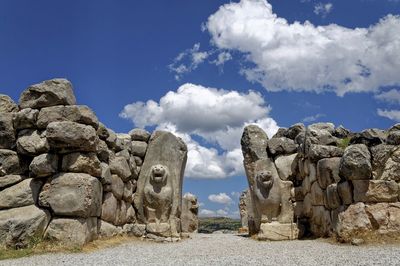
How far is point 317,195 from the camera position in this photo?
37.4ft

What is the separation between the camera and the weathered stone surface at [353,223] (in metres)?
9.28

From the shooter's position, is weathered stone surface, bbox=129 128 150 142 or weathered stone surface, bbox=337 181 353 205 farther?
weathered stone surface, bbox=129 128 150 142

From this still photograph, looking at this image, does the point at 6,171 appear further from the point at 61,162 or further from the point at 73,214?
the point at 73,214

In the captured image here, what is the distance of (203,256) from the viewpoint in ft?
26.1

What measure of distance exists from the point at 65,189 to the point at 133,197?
144 inches

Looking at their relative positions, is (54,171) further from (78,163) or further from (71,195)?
(71,195)

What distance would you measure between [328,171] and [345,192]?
0.97 metres

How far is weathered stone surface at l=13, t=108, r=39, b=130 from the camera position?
9.93m

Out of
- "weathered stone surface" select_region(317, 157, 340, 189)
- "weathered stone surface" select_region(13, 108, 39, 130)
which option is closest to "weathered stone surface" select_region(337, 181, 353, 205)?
"weathered stone surface" select_region(317, 157, 340, 189)

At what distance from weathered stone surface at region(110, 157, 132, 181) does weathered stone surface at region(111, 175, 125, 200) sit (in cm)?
13

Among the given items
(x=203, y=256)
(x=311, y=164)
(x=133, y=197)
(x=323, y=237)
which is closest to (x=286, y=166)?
(x=311, y=164)

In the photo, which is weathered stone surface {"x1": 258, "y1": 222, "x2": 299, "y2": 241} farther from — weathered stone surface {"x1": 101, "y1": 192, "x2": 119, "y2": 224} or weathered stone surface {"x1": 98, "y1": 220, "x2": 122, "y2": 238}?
weathered stone surface {"x1": 101, "y1": 192, "x2": 119, "y2": 224}

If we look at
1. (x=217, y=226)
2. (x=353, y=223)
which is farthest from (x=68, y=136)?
(x=217, y=226)

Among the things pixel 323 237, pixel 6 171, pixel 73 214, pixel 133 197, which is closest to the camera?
pixel 73 214
